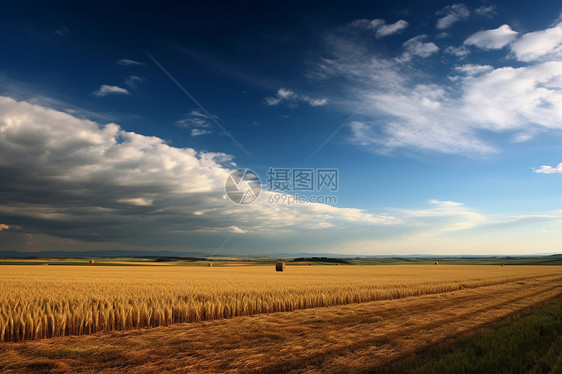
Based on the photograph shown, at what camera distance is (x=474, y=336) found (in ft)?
34.3

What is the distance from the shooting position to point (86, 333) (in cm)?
1122

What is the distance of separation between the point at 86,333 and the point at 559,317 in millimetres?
16799

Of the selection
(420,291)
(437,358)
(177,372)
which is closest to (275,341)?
(177,372)

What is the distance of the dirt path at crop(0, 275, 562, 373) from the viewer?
8.05 meters

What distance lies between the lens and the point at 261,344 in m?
9.87

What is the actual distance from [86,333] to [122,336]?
57.2 inches

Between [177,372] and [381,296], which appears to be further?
[381,296]

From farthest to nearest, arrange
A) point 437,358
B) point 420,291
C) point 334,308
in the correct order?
point 420,291, point 334,308, point 437,358

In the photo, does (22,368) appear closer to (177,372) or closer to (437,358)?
(177,372)

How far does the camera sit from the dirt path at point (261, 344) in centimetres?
805

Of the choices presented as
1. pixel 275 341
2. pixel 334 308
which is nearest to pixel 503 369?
pixel 275 341

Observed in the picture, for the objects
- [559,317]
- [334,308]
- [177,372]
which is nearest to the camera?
[177,372]

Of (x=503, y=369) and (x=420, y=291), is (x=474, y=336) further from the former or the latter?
(x=420, y=291)

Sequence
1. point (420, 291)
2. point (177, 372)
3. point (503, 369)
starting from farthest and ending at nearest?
point (420, 291) < point (177, 372) < point (503, 369)
